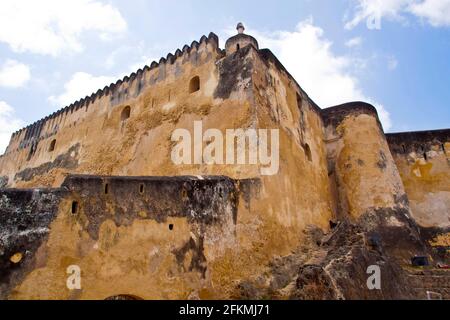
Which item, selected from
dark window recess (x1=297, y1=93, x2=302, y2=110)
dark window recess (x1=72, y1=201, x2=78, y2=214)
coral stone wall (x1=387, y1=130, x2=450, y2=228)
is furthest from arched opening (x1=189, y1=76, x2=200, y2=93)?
coral stone wall (x1=387, y1=130, x2=450, y2=228)

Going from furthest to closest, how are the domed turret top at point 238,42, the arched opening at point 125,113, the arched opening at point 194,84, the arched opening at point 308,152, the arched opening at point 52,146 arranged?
1. the arched opening at point 52,146
2. the arched opening at point 125,113
3. the arched opening at point 308,152
4. the arched opening at point 194,84
5. the domed turret top at point 238,42

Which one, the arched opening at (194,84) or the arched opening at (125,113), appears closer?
the arched opening at (194,84)

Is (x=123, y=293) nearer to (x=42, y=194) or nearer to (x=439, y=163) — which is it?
(x=42, y=194)

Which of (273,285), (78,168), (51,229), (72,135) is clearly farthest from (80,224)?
(72,135)

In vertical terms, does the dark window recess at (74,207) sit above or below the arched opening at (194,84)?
below

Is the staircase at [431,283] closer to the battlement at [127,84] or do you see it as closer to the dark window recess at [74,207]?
the dark window recess at [74,207]

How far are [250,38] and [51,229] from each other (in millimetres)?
7850

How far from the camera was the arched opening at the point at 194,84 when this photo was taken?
1148 centimetres

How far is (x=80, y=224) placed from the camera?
5582 mm

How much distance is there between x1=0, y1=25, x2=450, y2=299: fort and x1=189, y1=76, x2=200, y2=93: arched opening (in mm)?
52

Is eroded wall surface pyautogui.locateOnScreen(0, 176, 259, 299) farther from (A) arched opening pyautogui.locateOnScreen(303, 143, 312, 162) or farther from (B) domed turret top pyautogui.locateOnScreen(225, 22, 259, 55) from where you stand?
(A) arched opening pyautogui.locateOnScreen(303, 143, 312, 162)

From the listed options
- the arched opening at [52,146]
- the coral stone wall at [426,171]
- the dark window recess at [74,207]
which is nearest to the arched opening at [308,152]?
the coral stone wall at [426,171]

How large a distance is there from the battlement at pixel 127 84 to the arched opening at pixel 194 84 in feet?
2.09

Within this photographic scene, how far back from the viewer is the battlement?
39.0 ft
